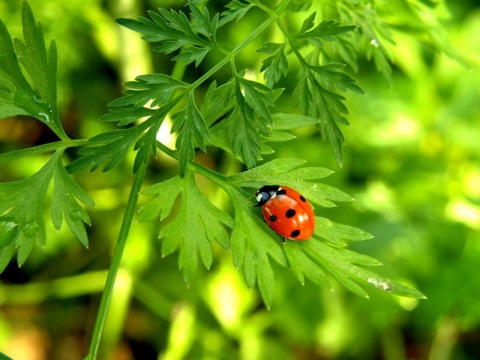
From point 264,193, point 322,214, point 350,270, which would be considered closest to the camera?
point 350,270

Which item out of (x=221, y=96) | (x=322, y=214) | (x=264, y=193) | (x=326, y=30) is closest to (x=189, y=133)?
(x=221, y=96)

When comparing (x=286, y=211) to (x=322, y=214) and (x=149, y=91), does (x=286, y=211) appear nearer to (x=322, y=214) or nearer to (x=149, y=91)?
(x=149, y=91)

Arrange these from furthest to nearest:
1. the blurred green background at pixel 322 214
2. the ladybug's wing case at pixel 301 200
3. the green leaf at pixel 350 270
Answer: the blurred green background at pixel 322 214 → the ladybug's wing case at pixel 301 200 → the green leaf at pixel 350 270

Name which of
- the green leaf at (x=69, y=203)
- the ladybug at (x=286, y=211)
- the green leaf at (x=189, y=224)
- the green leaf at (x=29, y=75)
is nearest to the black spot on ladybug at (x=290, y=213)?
the ladybug at (x=286, y=211)

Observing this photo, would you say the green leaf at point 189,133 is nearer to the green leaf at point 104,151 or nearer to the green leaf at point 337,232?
the green leaf at point 104,151

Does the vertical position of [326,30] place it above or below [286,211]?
above

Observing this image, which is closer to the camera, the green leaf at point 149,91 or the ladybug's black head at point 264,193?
the green leaf at point 149,91
